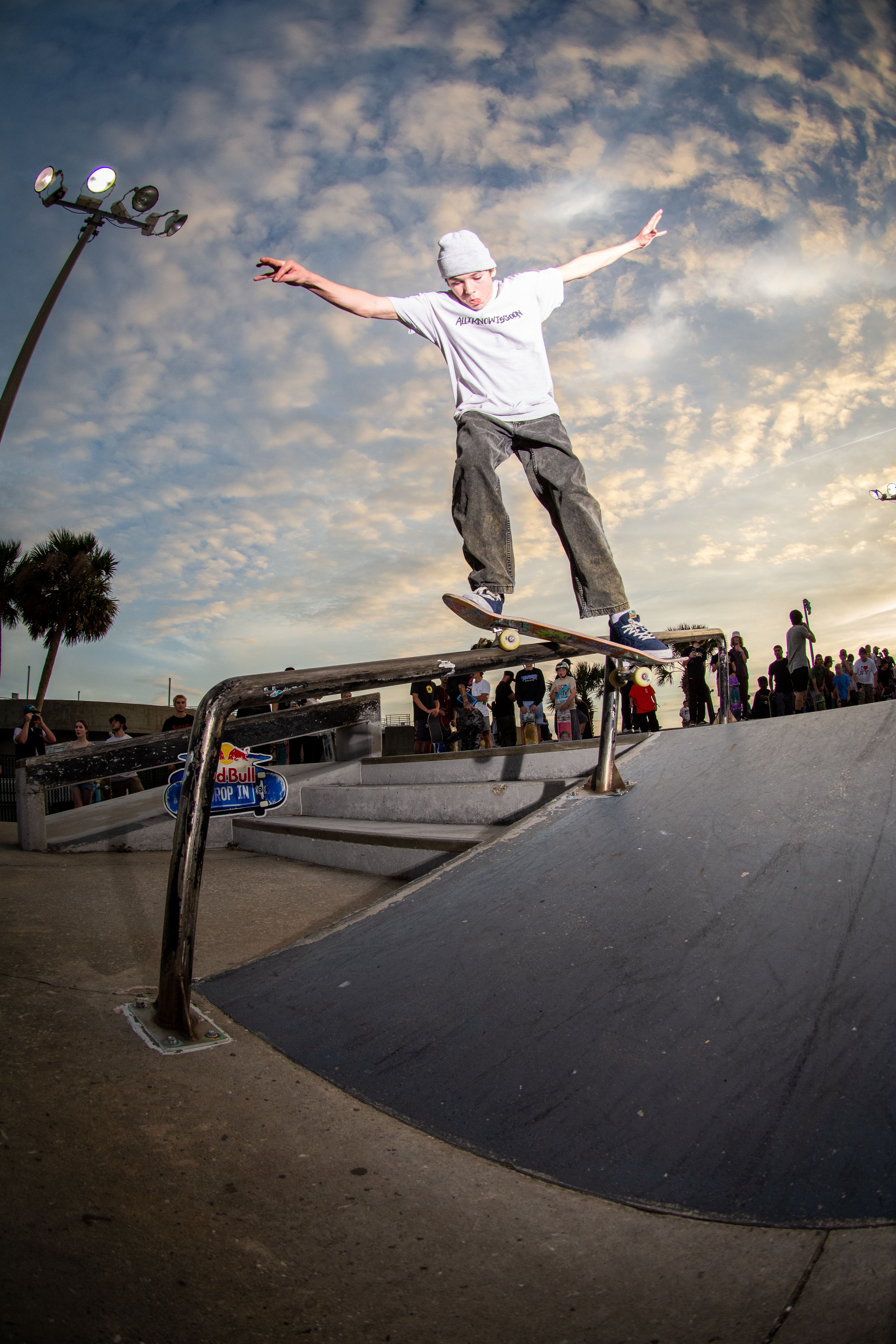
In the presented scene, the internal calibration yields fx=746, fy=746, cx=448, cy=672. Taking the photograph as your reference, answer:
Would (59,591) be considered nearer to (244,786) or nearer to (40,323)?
(40,323)

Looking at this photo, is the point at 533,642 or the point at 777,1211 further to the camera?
the point at 533,642

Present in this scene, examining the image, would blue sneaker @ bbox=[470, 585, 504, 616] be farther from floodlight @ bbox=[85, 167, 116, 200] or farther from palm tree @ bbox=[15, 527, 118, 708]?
palm tree @ bbox=[15, 527, 118, 708]

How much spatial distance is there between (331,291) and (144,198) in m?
7.63

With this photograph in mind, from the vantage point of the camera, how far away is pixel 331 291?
3.33 m

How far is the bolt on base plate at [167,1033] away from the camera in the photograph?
204cm

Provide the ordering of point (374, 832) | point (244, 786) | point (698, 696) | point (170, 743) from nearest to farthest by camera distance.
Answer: point (244, 786) < point (374, 832) < point (170, 743) < point (698, 696)

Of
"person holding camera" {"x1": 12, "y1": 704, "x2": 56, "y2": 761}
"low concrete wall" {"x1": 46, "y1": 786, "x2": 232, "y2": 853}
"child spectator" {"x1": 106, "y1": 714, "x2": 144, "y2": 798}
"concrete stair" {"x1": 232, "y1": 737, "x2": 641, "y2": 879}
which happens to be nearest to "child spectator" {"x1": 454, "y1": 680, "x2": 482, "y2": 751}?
"child spectator" {"x1": 106, "y1": 714, "x2": 144, "y2": 798}

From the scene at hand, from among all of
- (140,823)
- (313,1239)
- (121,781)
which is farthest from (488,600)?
(121,781)

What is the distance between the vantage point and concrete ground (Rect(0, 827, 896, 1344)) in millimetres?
1151

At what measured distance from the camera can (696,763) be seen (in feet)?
10.9

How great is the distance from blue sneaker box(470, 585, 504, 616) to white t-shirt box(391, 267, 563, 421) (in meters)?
0.81

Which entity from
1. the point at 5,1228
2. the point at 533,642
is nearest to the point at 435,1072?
the point at 5,1228

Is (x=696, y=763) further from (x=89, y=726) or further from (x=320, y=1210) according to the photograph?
(x=89, y=726)

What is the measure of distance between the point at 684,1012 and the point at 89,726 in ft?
96.9
